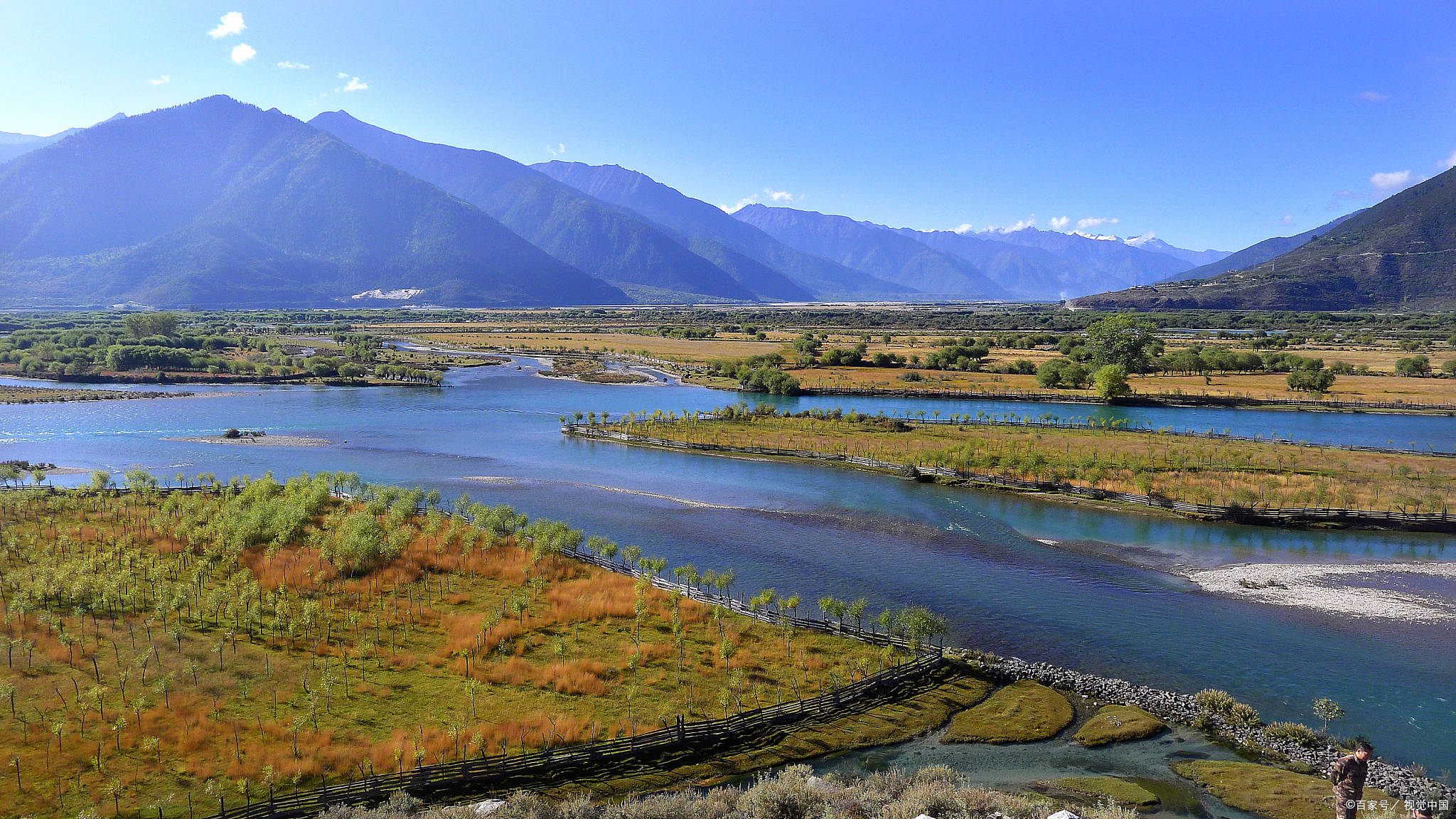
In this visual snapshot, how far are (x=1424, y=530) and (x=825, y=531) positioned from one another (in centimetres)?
3730

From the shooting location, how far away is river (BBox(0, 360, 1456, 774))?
28062 mm

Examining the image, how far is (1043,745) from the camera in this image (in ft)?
74.4

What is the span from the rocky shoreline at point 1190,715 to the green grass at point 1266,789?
805 millimetres

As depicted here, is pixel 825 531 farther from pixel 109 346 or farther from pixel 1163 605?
pixel 109 346

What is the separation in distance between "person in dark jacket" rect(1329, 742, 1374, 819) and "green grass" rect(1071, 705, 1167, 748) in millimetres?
7428

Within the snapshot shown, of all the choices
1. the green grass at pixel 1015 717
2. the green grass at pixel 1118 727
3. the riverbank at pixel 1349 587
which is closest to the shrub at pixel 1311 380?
the riverbank at pixel 1349 587

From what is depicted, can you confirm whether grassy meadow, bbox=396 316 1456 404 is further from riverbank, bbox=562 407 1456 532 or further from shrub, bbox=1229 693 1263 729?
shrub, bbox=1229 693 1263 729

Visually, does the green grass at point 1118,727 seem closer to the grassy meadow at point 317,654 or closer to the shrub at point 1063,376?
the grassy meadow at point 317,654

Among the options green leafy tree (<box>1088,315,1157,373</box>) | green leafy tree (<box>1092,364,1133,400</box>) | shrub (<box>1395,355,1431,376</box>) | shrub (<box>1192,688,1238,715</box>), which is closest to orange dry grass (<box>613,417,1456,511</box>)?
green leafy tree (<box>1092,364,1133,400</box>)

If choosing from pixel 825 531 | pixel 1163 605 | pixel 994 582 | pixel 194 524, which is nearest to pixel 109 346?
pixel 194 524

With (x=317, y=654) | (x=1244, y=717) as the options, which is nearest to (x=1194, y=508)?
(x=1244, y=717)

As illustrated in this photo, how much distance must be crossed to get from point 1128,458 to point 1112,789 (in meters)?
44.9

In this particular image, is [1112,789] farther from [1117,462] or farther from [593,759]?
[1117,462]

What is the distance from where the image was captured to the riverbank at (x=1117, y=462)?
156ft
